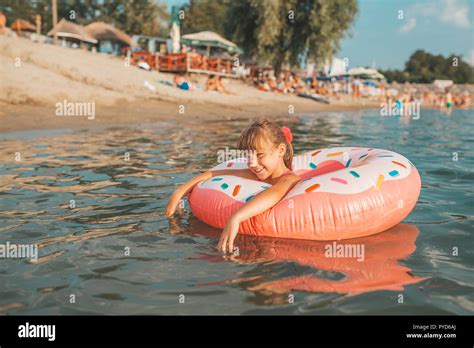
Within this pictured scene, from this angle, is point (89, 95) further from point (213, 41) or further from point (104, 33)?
A: point (104, 33)

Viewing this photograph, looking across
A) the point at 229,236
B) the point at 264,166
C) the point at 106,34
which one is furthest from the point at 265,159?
the point at 106,34

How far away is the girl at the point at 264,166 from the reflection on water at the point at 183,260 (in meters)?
0.28

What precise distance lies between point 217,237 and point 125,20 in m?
57.0

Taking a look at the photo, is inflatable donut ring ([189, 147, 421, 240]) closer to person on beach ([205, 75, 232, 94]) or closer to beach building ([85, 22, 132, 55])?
person on beach ([205, 75, 232, 94])

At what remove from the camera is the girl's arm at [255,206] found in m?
3.73

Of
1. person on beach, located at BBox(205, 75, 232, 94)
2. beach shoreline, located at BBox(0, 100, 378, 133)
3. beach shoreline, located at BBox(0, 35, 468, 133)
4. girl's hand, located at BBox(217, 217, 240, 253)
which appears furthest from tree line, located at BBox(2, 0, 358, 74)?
girl's hand, located at BBox(217, 217, 240, 253)

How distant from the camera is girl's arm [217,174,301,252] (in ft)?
12.3

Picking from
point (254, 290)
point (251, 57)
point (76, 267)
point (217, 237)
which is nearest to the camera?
point (254, 290)

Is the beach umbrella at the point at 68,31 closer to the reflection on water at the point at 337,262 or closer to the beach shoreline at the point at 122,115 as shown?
the beach shoreline at the point at 122,115

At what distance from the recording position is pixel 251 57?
32.8 metres

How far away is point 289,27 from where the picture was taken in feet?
103

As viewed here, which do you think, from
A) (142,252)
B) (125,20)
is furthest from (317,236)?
(125,20)

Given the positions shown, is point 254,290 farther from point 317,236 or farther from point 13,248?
point 13,248

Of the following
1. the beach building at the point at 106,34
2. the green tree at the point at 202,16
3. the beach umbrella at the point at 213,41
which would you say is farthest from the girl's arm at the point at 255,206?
the green tree at the point at 202,16
